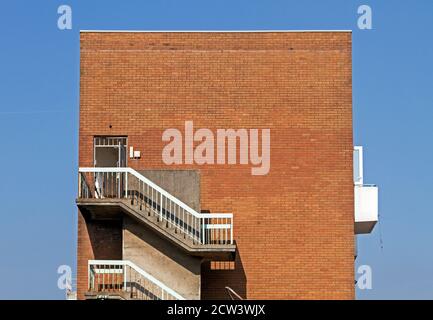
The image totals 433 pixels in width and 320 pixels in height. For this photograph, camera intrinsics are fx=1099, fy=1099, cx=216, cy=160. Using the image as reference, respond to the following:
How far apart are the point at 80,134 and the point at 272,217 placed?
6853mm

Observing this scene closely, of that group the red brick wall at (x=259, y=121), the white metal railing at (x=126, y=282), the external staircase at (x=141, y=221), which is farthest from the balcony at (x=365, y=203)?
the white metal railing at (x=126, y=282)

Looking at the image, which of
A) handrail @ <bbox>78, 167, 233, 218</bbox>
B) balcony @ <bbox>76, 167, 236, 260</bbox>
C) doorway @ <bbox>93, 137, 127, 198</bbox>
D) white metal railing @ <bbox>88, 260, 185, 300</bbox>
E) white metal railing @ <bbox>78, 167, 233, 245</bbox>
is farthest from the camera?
doorway @ <bbox>93, 137, 127, 198</bbox>

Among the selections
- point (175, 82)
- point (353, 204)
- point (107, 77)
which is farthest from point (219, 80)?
point (353, 204)

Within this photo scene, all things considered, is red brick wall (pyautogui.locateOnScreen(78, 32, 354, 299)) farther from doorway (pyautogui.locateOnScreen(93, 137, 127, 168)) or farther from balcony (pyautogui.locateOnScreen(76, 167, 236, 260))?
balcony (pyautogui.locateOnScreen(76, 167, 236, 260))

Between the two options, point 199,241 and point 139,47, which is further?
→ point 139,47

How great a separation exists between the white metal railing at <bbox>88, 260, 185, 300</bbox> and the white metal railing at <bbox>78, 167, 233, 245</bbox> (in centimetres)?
184

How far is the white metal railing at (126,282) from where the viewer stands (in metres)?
32.9

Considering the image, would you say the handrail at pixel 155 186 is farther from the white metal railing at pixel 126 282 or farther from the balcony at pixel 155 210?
the white metal railing at pixel 126 282

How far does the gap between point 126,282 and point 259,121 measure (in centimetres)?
703

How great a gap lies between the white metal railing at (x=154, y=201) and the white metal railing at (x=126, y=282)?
1.84 metres

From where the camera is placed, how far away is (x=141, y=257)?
113 ft

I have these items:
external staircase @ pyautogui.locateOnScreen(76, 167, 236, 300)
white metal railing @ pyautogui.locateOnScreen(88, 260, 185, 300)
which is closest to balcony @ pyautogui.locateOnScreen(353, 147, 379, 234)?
external staircase @ pyautogui.locateOnScreen(76, 167, 236, 300)

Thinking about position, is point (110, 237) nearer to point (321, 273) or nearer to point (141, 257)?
point (141, 257)

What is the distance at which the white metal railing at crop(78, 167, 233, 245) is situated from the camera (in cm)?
3403
